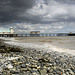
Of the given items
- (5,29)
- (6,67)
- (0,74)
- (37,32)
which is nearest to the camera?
(0,74)

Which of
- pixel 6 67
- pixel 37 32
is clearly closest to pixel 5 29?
pixel 37 32

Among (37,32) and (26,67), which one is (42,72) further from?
(37,32)

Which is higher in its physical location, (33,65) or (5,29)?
(5,29)

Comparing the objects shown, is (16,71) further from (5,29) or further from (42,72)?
(5,29)

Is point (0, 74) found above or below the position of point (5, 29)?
below

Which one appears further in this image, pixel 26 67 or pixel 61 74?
pixel 26 67

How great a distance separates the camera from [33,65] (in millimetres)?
4961

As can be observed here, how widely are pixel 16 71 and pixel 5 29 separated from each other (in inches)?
5424

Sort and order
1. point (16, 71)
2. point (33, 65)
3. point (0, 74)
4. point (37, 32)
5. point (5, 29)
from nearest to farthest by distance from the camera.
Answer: point (0, 74)
point (16, 71)
point (33, 65)
point (5, 29)
point (37, 32)

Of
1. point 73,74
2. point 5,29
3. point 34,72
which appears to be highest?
point 5,29

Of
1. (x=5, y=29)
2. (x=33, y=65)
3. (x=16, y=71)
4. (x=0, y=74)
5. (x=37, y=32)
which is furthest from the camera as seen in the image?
(x=37, y=32)

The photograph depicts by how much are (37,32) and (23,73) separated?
138 meters

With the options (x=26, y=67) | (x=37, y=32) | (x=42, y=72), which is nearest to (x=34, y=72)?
(x=42, y=72)

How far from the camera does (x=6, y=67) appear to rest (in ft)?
15.2
